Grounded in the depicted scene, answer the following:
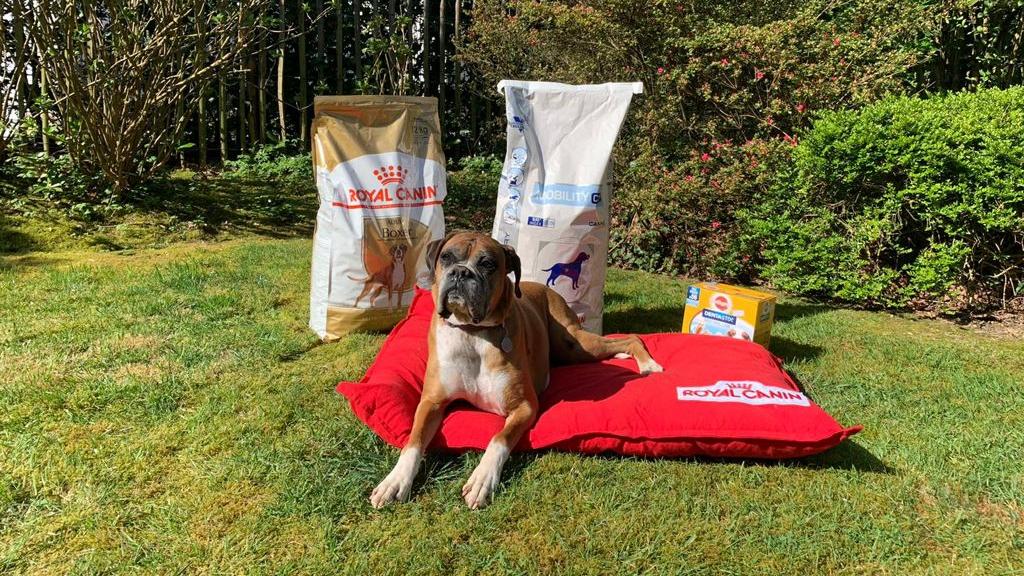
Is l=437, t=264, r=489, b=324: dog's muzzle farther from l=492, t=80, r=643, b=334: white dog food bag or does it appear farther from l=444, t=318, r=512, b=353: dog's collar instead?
l=492, t=80, r=643, b=334: white dog food bag

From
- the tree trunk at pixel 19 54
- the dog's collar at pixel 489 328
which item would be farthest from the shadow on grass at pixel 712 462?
the tree trunk at pixel 19 54

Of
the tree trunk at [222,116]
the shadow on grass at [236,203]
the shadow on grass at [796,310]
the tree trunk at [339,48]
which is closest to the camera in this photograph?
the shadow on grass at [796,310]

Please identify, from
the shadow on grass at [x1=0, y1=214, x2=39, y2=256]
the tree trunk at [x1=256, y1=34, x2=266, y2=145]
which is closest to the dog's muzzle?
the shadow on grass at [x1=0, y1=214, x2=39, y2=256]

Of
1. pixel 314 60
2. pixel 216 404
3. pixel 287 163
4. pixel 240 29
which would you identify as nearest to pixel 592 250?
pixel 216 404

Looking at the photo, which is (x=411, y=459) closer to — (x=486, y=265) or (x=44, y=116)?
(x=486, y=265)

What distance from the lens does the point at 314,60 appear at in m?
9.80

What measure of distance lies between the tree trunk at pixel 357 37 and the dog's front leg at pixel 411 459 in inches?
312

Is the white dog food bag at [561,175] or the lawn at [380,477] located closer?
the lawn at [380,477]

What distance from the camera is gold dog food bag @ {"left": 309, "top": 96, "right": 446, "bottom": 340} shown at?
4453mm

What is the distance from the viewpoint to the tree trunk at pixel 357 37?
969 cm

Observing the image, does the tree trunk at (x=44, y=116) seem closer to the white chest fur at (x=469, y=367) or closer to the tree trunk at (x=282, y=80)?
the tree trunk at (x=282, y=80)

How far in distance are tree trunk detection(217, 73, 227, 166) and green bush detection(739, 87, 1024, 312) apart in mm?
7428

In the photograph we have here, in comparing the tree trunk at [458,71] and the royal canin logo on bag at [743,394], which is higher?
the tree trunk at [458,71]

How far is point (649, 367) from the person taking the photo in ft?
12.7
